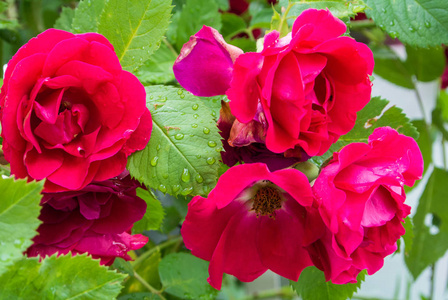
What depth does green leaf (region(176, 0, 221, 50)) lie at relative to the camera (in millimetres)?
567

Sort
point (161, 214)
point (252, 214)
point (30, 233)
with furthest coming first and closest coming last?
point (161, 214), point (252, 214), point (30, 233)

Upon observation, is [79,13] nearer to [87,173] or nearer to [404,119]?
[87,173]

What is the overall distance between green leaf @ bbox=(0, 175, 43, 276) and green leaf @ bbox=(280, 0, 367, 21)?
0.27 meters

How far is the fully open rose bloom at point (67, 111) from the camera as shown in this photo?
0.28 metres

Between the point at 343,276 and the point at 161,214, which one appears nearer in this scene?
the point at 343,276

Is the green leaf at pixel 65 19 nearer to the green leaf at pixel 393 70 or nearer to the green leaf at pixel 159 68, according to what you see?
the green leaf at pixel 159 68

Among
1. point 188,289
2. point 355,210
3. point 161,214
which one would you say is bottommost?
point 188,289

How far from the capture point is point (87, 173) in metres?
0.29

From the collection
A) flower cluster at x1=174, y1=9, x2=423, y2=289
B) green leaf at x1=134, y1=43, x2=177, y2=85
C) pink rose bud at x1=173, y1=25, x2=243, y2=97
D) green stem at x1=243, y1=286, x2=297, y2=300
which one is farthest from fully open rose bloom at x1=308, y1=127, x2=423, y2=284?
green stem at x1=243, y1=286, x2=297, y2=300

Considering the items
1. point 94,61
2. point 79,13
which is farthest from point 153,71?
point 94,61

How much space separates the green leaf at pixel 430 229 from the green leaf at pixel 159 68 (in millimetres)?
458

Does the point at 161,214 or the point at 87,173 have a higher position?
the point at 87,173

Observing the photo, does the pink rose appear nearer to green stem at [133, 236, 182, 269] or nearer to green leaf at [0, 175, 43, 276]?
green leaf at [0, 175, 43, 276]

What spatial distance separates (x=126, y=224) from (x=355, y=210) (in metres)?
0.16
